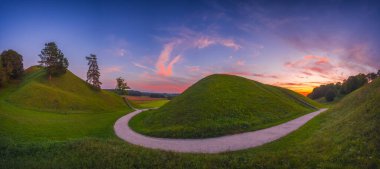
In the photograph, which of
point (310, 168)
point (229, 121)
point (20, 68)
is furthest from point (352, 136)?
point (20, 68)

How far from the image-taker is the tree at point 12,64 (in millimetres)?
58375

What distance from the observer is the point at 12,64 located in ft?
202

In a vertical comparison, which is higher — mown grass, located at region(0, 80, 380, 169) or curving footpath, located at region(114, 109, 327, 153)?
mown grass, located at region(0, 80, 380, 169)

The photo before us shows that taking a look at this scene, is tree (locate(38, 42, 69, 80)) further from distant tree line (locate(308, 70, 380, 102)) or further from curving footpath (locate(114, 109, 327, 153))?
distant tree line (locate(308, 70, 380, 102))

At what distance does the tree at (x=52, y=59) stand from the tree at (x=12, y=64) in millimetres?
8044

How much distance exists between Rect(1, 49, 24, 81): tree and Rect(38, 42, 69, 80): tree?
26.4 feet

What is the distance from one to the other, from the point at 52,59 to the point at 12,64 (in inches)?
435

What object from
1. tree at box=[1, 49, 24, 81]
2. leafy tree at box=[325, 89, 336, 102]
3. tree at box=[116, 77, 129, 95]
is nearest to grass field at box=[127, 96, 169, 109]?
tree at box=[116, 77, 129, 95]

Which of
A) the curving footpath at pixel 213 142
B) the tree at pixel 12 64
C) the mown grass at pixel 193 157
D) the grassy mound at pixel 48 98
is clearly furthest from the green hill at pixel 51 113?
the mown grass at pixel 193 157

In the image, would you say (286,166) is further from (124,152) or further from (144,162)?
(124,152)

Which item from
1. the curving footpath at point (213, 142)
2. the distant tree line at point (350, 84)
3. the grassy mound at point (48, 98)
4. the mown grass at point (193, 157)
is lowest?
the curving footpath at point (213, 142)

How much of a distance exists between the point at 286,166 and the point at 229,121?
1426 cm

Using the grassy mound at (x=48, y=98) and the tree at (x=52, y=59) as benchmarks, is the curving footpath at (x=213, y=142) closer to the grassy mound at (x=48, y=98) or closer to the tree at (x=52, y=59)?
the grassy mound at (x=48, y=98)

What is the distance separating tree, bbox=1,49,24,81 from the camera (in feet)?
192
